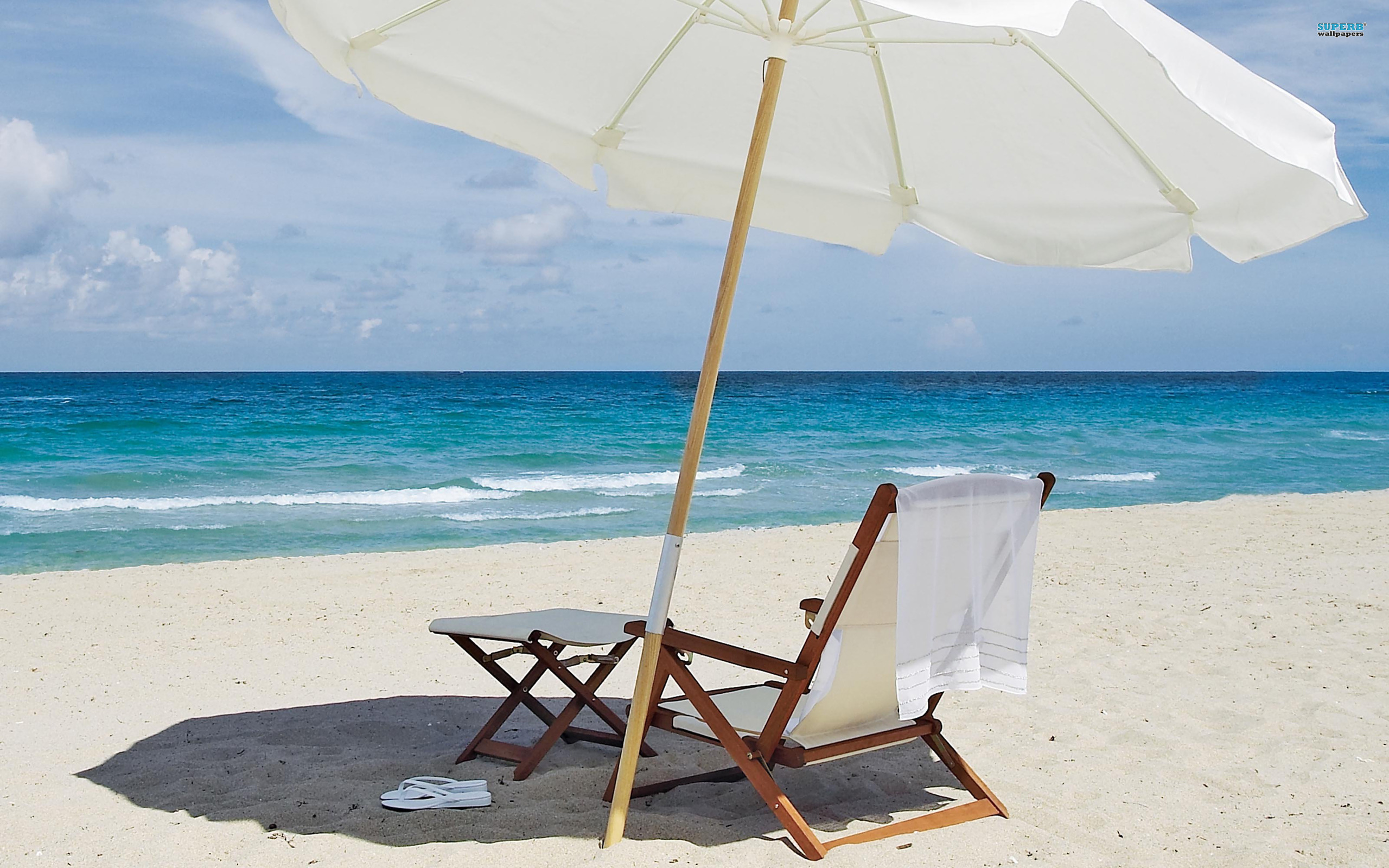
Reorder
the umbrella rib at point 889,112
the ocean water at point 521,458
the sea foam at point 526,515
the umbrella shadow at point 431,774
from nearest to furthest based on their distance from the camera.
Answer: the umbrella shadow at point 431,774 → the umbrella rib at point 889,112 → the ocean water at point 521,458 → the sea foam at point 526,515

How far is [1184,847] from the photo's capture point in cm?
290

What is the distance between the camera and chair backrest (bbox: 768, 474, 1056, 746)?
8.86 ft

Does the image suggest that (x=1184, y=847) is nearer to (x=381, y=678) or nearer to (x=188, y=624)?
(x=381, y=678)

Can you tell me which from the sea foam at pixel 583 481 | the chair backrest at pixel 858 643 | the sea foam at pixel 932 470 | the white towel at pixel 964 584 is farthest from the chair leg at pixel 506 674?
the sea foam at pixel 932 470

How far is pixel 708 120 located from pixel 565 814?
249cm

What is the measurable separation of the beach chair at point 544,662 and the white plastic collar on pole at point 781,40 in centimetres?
Result: 182

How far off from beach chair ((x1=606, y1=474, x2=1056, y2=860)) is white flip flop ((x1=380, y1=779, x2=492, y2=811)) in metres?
0.59

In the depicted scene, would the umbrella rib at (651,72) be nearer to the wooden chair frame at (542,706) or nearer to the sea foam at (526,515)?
the wooden chair frame at (542,706)

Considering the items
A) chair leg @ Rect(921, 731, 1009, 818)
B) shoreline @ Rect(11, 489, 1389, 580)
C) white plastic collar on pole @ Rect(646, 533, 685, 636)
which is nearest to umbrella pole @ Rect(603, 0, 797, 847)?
white plastic collar on pole @ Rect(646, 533, 685, 636)

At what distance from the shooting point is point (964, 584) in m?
2.90

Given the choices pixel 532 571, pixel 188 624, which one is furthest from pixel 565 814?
pixel 532 571

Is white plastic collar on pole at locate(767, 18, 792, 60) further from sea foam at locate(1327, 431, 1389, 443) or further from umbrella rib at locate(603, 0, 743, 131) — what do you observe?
sea foam at locate(1327, 431, 1389, 443)

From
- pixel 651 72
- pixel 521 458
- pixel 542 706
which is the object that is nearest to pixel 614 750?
pixel 542 706

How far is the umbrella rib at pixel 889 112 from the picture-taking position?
10.4ft
